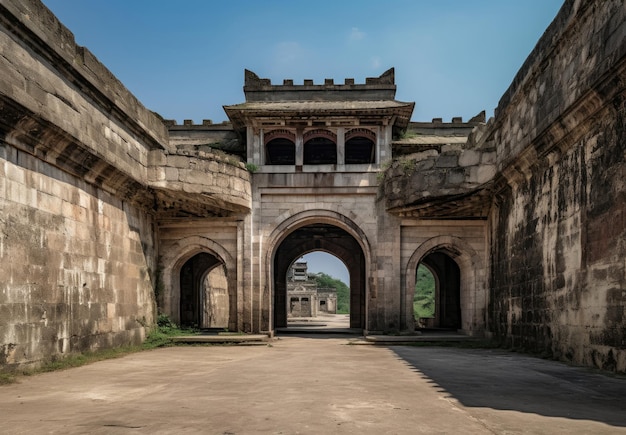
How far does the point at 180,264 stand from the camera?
15.6m

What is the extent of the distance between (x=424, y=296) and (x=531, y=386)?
40.0m

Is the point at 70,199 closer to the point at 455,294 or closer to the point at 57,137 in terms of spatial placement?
the point at 57,137

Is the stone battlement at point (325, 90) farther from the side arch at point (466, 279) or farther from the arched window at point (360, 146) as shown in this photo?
the side arch at point (466, 279)

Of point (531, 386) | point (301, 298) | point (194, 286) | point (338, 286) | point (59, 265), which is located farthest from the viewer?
point (338, 286)

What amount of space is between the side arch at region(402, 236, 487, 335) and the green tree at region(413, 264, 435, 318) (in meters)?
21.9

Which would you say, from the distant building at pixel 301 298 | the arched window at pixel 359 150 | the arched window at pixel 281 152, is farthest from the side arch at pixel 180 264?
the distant building at pixel 301 298

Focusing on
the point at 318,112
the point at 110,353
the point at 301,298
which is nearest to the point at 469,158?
the point at 318,112

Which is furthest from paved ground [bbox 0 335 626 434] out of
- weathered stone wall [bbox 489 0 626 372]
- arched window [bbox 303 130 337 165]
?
arched window [bbox 303 130 337 165]

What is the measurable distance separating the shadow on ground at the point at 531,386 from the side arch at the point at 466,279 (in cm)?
548

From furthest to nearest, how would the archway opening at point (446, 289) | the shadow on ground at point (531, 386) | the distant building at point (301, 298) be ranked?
the distant building at point (301, 298), the archway opening at point (446, 289), the shadow on ground at point (531, 386)

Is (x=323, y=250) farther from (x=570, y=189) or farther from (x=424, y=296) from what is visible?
(x=424, y=296)

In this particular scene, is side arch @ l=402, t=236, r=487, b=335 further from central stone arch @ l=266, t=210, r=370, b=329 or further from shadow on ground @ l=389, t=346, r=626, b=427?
shadow on ground @ l=389, t=346, r=626, b=427

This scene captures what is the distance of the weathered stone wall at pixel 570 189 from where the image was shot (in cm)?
707

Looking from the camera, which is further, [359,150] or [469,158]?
[359,150]
